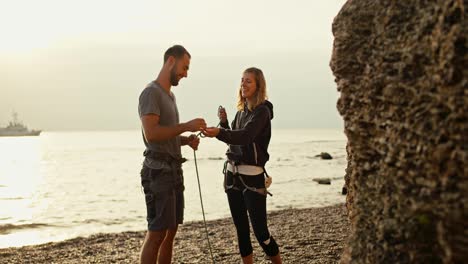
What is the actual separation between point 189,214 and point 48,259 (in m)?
9.89

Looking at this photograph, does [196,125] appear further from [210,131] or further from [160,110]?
[160,110]

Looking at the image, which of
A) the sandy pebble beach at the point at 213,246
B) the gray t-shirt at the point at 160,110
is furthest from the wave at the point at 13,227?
the gray t-shirt at the point at 160,110

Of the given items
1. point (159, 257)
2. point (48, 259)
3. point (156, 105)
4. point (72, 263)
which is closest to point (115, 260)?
point (72, 263)

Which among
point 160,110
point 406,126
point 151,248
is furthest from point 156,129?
point 406,126

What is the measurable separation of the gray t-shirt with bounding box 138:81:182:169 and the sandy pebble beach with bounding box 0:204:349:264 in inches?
168

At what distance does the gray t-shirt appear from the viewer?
16.2 feet

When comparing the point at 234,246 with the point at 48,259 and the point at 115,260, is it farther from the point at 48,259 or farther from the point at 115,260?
the point at 48,259

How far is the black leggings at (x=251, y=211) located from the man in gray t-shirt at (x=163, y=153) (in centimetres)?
81

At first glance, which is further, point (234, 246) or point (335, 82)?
point (234, 246)

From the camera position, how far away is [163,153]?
16.8 feet

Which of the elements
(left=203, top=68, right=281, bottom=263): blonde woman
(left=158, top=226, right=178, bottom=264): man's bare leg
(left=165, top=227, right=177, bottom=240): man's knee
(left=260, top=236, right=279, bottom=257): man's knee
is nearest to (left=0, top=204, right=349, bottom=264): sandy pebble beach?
(left=260, top=236, right=279, bottom=257): man's knee

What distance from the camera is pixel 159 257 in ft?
17.7

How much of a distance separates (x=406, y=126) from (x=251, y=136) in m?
2.81

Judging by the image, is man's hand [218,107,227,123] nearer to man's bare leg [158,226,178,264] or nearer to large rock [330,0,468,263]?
man's bare leg [158,226,178,264]
